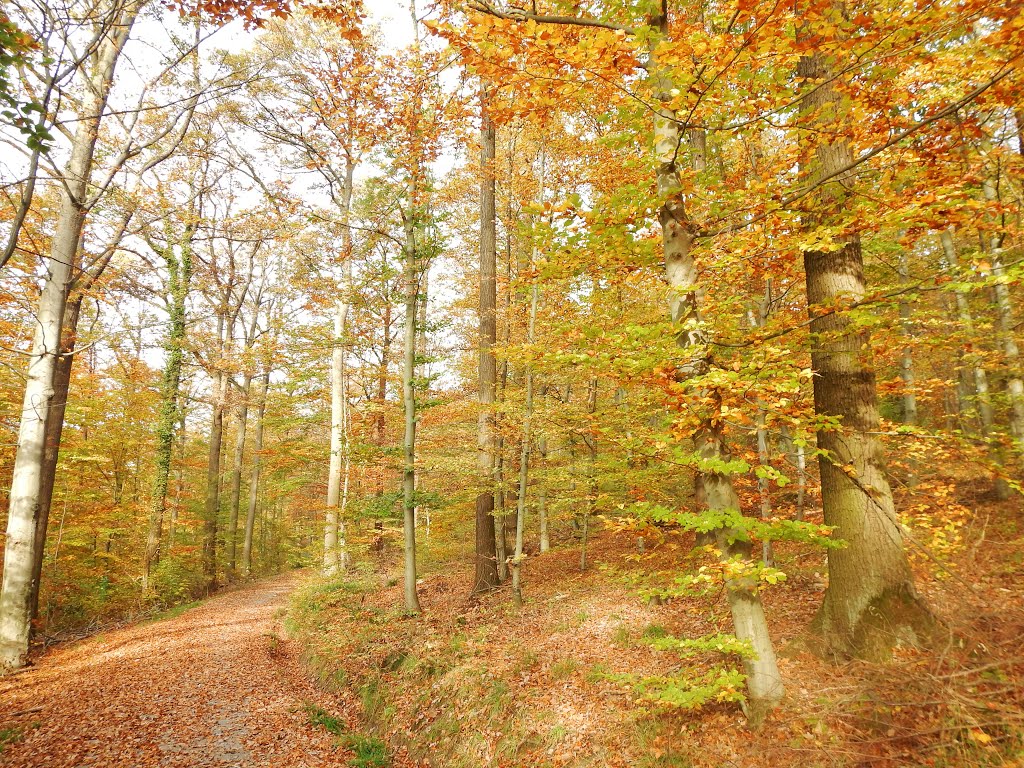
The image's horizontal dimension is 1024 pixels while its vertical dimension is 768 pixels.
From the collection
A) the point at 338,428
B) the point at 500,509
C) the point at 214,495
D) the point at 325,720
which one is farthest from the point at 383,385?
the point at 325,720

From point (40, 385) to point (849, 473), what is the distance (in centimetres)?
1189

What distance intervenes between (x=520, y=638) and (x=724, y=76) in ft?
26.7

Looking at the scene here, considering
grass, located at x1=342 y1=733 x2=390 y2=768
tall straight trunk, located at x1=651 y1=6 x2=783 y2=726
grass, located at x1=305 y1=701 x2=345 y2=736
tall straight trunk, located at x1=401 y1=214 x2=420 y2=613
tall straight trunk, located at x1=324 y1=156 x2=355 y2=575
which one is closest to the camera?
tall straight trunk, located at x1=651 y1=6 x2=783 y2=726

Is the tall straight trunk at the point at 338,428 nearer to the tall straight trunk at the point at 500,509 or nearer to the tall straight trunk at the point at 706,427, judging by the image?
the tall straight trunk at the point at 500,509

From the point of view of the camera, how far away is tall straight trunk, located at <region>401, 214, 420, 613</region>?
31.7ft

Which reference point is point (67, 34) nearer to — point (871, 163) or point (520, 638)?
point (871, 163)

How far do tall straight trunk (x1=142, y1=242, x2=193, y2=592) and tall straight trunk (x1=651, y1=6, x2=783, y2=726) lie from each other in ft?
50.8

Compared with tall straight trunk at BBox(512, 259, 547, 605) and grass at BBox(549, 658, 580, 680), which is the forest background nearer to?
tall straight trunk at BBox(512, 259, 547, 605)

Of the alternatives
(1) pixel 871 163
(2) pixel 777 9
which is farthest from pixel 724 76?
(1) pixel 871 163

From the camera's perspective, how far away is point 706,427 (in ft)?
12.7

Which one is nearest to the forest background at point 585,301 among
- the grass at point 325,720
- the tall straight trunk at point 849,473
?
the tall straight trunk at point 849,473

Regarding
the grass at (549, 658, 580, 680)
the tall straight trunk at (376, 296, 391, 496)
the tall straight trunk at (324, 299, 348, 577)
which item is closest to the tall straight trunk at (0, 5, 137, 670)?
the tall straight trunk at (324, 299, 348, 577)

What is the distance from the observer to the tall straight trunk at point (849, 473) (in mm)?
4402

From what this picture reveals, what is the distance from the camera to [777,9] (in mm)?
3176
